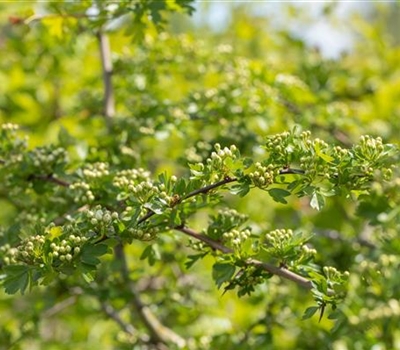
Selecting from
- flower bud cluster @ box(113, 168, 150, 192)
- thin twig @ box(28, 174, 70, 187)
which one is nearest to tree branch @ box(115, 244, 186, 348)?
thin twig @ box(28, 174, 70, 187)

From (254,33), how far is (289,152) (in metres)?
2.59

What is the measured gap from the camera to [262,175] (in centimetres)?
143

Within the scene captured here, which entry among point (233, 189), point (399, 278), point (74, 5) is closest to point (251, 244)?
point (233, 189)

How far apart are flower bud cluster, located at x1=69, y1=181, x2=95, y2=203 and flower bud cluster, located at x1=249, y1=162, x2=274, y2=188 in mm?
516

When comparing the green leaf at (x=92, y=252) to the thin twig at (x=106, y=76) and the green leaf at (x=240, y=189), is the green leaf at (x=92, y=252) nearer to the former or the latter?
the green leaf at (x=240, y=189)

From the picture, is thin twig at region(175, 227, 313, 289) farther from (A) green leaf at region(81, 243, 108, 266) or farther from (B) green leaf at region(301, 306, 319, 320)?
(A) green leaf at region(81, 243, 108, 266)

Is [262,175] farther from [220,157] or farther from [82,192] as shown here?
[82,192]

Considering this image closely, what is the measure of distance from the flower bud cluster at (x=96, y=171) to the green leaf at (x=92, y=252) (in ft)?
1.38

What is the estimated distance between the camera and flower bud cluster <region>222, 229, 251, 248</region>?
1553 millimetres

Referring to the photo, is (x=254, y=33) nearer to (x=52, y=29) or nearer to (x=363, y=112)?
(x=363, y=112)

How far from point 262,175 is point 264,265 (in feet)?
0.82

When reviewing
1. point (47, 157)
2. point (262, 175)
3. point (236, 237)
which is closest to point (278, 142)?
point (262, 175)

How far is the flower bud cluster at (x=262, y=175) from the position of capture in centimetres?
142

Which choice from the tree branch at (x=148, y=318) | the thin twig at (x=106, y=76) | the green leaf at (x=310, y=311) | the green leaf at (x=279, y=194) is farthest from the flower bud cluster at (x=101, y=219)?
the thin twig at (x=106, y=76)
